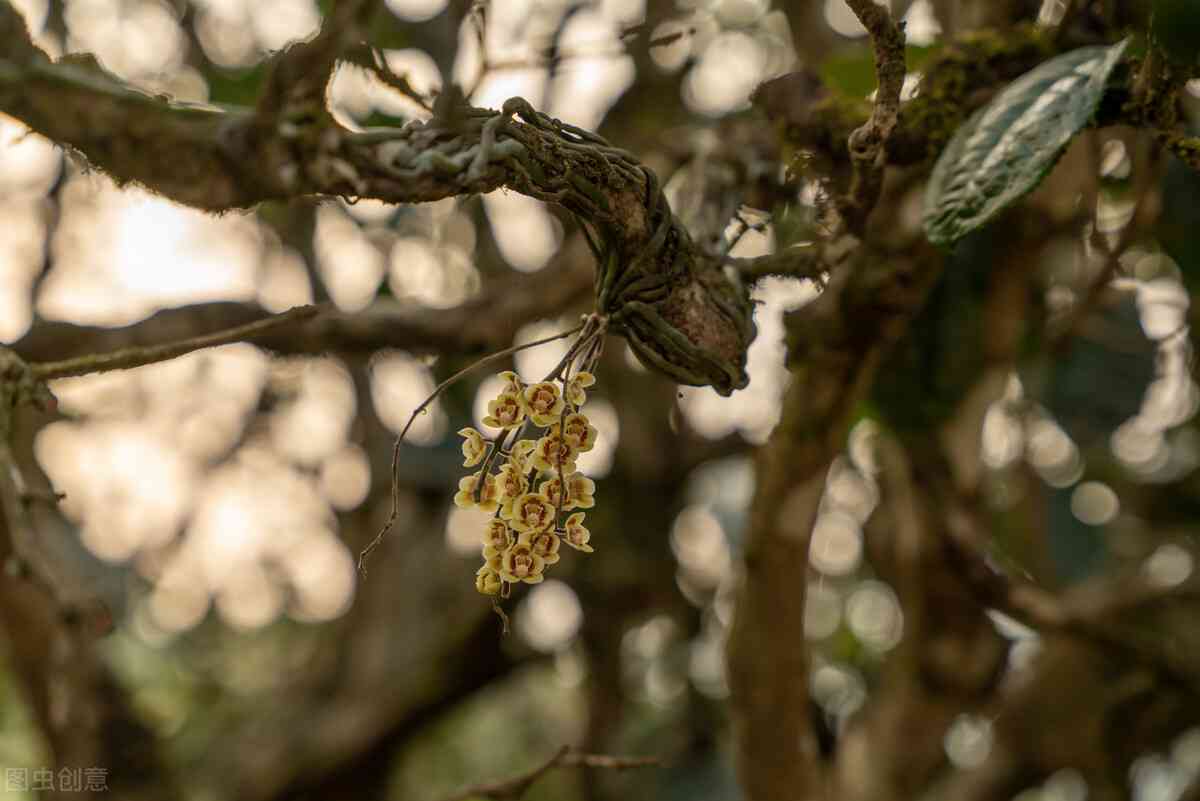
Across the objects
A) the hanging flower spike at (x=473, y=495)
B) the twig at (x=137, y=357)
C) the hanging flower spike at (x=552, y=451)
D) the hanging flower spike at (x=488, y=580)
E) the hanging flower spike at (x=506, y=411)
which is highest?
the twig at (x=137, y=357)

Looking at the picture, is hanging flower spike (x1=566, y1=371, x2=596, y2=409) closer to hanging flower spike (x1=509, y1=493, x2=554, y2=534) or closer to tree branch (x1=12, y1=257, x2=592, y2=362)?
hanging flower spike (x1=509, y1=493, x2=554, y2=534)

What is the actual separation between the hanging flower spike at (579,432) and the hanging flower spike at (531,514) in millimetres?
36

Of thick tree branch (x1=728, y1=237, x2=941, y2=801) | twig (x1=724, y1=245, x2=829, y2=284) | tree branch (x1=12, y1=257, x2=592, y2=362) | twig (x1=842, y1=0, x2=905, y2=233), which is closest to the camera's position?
twig (x1=842, y1=0, x2=905, y2=233)

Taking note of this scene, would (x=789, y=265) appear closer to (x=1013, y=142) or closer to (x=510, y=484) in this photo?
(x=1013, y=142)

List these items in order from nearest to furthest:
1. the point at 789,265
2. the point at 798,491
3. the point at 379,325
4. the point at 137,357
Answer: the point at 137,357, the point at 789,265, the point at 798,491, the point at 379,325

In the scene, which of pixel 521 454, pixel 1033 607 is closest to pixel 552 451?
pixel 521 454

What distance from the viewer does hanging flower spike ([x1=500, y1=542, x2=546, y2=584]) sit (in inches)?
23.3

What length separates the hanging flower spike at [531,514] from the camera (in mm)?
590

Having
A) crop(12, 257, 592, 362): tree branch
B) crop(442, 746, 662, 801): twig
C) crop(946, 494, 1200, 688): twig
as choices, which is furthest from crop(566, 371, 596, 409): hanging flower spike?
crop(946, 494, 1200, 688): twig

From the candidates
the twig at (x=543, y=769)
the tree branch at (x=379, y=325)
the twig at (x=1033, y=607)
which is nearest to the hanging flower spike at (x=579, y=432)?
the twig at (x=543, y=769)

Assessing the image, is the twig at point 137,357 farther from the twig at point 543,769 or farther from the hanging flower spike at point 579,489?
the twig at point 543,769

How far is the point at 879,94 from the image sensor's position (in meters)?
0.60

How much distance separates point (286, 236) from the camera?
2004mm

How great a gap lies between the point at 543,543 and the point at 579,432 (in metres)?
0.06
